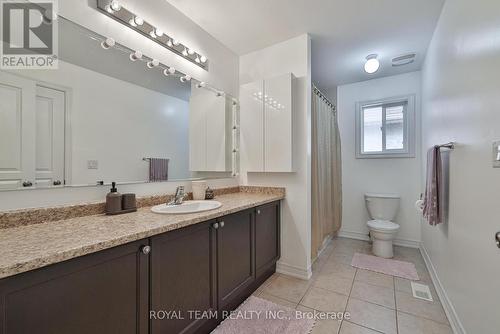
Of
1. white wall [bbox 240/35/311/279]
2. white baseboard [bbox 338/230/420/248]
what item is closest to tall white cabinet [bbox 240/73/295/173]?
white wall [bbox 240/35/311/279]

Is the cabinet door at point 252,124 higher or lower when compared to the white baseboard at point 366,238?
higher

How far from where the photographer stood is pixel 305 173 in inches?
85.6

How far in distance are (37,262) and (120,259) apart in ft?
0.96

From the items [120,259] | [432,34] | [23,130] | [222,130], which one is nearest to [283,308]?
[120,259]

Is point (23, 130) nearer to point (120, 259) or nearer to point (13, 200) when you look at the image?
point (13, 200)

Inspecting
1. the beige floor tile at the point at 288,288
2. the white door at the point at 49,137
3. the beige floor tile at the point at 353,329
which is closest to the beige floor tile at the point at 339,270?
the beige floor tile at the point at 288,288

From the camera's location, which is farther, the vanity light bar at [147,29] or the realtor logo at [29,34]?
the vanity light bar at [147,29]

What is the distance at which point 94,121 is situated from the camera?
4.32 feet

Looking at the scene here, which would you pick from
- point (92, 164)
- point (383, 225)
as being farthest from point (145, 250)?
point (383, 225)

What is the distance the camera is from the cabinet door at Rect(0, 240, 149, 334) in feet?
2.27

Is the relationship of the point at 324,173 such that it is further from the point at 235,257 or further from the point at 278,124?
the point at 235,257

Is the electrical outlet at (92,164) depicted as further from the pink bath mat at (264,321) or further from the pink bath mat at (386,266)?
the pink bath mat at (386,266)

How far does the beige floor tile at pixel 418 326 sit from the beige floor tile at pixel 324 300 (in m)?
0.39

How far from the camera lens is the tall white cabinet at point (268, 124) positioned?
2125 millimetres
